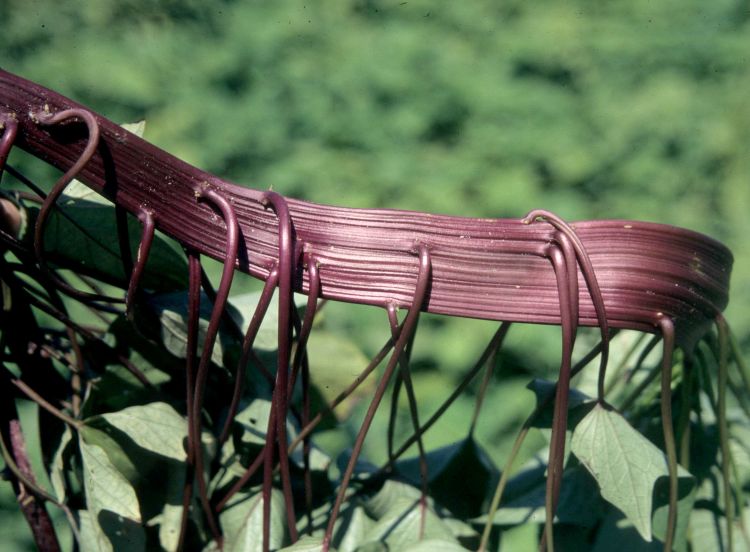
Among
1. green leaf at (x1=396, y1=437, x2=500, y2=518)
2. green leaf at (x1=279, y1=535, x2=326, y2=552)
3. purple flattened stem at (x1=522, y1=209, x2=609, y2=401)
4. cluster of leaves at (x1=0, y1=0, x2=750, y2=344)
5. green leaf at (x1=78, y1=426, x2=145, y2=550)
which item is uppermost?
cluster of leaves at (x1=0, y1=0, x2=750, y2=344)

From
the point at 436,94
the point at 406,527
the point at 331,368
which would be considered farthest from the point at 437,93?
the point at 406,527

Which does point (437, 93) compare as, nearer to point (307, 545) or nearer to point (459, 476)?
point (459, 476)

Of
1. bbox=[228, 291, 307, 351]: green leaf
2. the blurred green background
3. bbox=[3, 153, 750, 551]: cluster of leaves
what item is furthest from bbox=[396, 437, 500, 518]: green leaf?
the blurred green background

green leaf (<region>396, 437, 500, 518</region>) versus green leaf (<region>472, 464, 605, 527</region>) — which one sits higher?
green leaf (<region>396, 437, 500, 518</region>)

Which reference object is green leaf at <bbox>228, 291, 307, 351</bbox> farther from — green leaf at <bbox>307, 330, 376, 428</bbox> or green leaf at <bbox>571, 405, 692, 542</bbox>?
green leaf at <bbox>571, 405, 692, 542</bbox>

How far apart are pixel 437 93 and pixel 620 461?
87cm

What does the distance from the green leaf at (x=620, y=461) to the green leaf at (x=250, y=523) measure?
0.14 metres

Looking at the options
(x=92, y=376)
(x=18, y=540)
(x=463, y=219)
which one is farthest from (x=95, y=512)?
(x=18, y=540)

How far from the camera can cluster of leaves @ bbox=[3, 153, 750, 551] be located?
35cm

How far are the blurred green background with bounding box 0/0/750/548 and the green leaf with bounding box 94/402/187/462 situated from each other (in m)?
0.69

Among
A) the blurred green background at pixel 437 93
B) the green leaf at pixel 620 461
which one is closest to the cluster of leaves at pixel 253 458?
the green leaf at pixel 620 461

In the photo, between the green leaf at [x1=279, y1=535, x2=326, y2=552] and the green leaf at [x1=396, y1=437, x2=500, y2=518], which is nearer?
the green leaf at [x1=279, y1=535, x2=326, y2=552]

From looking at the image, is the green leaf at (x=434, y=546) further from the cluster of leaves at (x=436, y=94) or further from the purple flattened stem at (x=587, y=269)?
the cluster of leaves at (x=436, y=94)

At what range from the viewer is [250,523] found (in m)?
0.38
